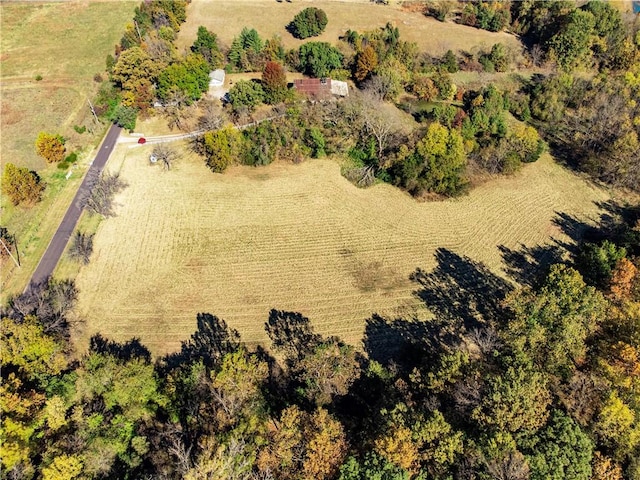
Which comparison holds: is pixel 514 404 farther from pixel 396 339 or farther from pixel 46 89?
pixel 46 89

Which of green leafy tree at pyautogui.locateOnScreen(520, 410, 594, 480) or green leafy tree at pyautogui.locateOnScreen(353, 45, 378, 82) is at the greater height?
green leafy tree at pyautogui.locateOnScreen(353, 45, 378, 82)

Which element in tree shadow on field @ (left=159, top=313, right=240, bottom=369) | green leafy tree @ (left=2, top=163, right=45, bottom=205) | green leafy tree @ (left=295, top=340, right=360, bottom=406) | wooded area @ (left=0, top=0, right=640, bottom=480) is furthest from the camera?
green leafy tree @ (left=2, top=163, right=45, bottom=205)

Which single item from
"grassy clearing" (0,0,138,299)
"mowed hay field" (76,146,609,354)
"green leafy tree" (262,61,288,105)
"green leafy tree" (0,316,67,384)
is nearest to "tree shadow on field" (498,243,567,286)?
"mowed hay field" (76,146,609,354)

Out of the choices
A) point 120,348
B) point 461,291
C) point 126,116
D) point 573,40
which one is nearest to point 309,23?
point 126,116

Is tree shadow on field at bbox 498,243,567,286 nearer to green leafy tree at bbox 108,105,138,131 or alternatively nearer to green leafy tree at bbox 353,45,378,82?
green leafy tree at bbox 353,45,378,82

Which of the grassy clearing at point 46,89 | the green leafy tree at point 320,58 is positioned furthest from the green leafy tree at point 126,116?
the green leafy tree at point 320,58

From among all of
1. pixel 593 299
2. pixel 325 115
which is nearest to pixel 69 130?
pixel 325 115

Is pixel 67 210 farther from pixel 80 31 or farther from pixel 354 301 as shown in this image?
pixel 80 31
